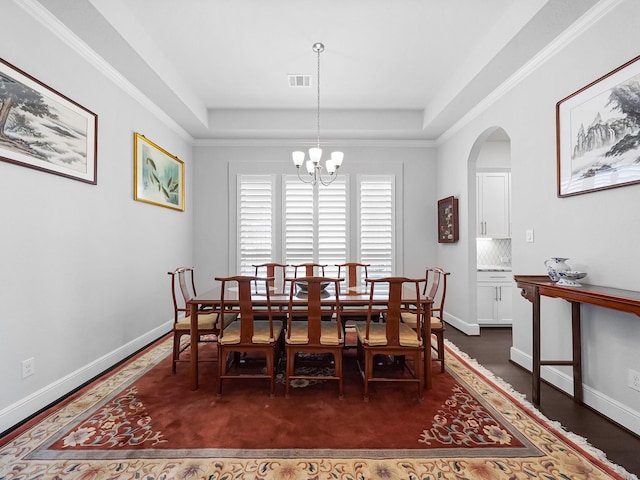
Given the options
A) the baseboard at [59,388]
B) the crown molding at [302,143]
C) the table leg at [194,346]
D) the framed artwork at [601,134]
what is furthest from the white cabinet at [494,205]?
the baseboard at [59,388]

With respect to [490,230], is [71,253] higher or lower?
lower

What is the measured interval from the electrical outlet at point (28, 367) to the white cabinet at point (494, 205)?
529 centimetres

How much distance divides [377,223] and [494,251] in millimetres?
1942

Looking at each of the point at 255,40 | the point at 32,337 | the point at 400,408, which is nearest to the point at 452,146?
the point at 255,40

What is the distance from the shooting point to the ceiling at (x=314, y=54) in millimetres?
2564

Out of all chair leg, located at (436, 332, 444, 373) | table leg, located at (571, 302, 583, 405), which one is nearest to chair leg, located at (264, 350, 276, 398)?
chair leg, located at (436, 332, 444, 373)

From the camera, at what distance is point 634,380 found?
203cm

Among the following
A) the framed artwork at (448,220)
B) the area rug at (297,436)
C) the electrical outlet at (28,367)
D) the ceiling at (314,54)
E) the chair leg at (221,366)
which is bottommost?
the area rug at (297,436)

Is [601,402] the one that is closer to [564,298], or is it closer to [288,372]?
[564,298]

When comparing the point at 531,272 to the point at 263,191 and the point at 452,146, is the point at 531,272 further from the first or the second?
the point at 263,191

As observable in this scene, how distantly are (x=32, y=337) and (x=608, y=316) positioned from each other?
4.08 m

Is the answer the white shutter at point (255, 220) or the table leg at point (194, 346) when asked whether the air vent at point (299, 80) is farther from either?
the table leg at point (194, 346)

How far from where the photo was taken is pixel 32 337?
7.34 ft

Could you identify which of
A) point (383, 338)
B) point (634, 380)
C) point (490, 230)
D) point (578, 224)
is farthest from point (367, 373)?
point (490, 230)
